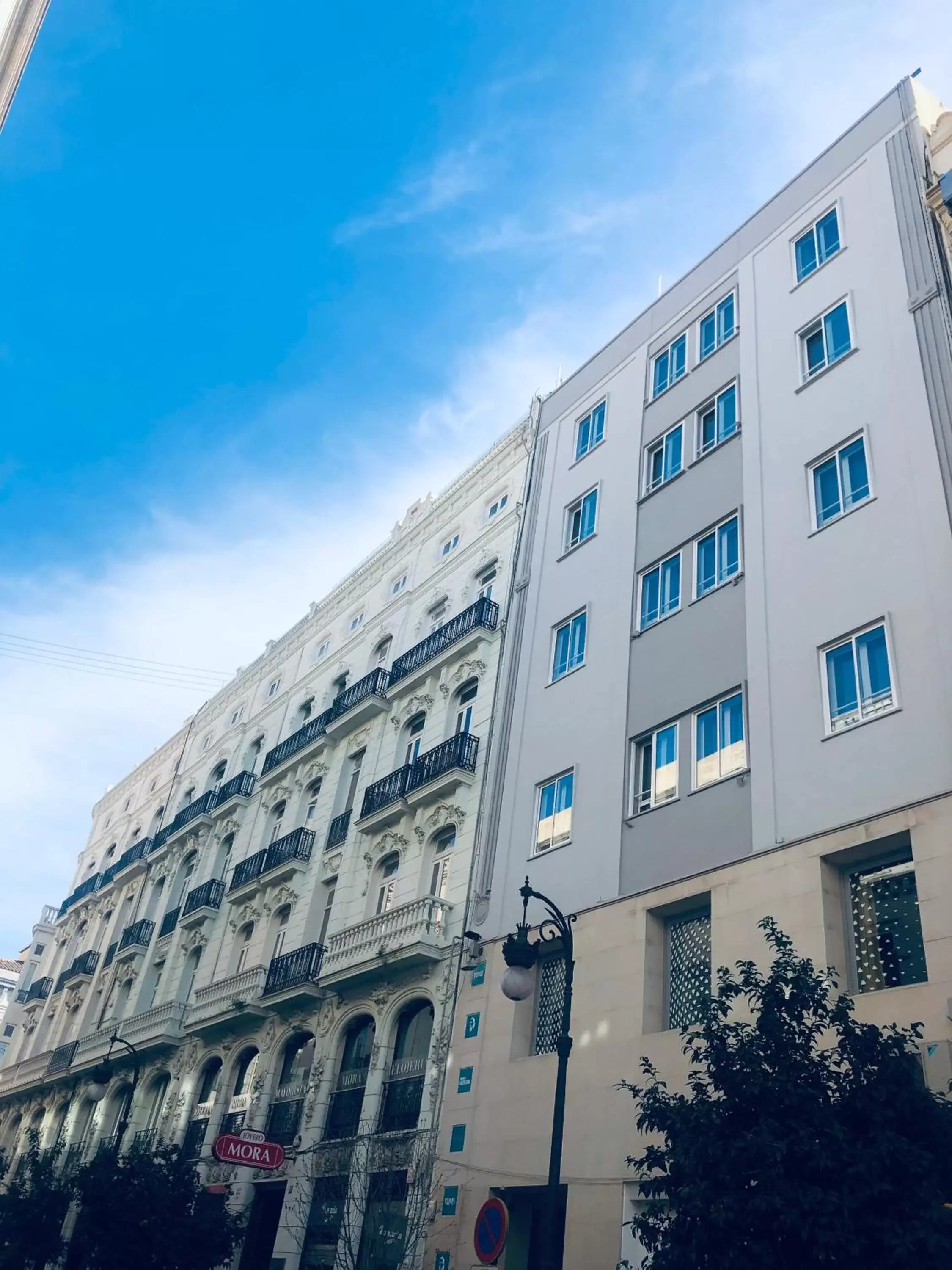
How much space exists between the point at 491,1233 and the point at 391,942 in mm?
10579

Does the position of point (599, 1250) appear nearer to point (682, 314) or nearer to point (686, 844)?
point (686, 844)

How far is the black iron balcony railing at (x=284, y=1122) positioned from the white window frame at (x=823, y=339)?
19255mm

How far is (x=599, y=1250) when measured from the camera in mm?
15266

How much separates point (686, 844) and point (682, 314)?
47.3ft

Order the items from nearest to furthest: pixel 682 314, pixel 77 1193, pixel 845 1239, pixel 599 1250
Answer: pixel 845 1239
pixel 599 1250
pixel 682 314
pixel 77 1193

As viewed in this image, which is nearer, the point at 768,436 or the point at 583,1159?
the point at 583,1159

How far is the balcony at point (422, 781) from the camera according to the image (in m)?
24.9

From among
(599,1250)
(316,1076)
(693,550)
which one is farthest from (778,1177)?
(316,1076)

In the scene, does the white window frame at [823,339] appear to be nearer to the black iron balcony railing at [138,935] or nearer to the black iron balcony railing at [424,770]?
the black iron balcony railing at [424,770]

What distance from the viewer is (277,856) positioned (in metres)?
31.3

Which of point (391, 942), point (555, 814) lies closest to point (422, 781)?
point (391, 942)

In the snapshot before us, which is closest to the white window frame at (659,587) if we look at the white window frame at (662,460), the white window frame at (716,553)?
the white window frame at (716,553)

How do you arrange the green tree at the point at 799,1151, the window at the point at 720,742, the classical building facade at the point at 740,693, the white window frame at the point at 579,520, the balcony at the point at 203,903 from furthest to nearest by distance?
1. the balcony at the point at 203,903
2. the white window frame at the point at 579,520
3. the window at the point at 720,742
4. the classical building facade at the point at 740,693
5. the green tree at the point at 799,1151

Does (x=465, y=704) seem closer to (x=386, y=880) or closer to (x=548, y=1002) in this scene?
(x=386, y=880)
